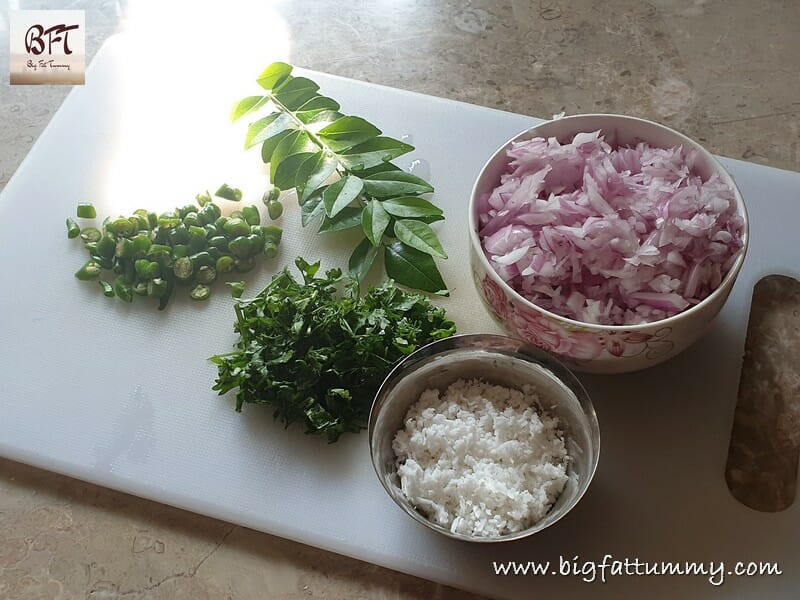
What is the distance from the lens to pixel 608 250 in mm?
1264

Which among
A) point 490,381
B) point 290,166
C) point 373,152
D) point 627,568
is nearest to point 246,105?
point 290,166

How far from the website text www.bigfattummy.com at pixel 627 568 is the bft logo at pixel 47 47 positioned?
4.74 feet

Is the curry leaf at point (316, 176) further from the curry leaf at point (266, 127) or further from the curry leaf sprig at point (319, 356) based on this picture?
the curry leaf sprig at point (319, 356)

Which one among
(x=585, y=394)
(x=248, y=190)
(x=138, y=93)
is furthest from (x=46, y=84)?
(x=585, y=394)

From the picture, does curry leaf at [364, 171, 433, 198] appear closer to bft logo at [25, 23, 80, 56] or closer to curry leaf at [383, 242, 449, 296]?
curry leaf at [383, 242, 449, 296]

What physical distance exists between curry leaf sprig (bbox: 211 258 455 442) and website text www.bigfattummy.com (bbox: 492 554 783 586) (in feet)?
1.15

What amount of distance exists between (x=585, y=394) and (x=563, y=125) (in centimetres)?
47

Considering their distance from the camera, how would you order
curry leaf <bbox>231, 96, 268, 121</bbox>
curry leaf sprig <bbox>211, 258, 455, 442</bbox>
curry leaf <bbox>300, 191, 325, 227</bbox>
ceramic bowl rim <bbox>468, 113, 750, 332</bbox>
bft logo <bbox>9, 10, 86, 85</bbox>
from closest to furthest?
1. ceramic bowl rim <bbox>468, 113, 750, 332</bbox>
2. curry leaf sprig <bbox>211, 258, 455, 442</bbox>
3. curry leaf <bbox>300, 191, 325, 227</bbox>
4. curry leaf <bbox>231, 96, 268, 121</bbox>
5. bft logo <bbox>9, 10, 86, 85</bbox>

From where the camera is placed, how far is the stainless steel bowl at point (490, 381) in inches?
49.8

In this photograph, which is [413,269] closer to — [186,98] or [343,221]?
[343,221]

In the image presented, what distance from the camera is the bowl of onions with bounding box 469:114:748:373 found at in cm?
125

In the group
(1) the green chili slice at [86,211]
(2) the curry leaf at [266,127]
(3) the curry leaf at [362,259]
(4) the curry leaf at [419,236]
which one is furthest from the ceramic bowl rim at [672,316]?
(1) the green chili slice at [86,211]

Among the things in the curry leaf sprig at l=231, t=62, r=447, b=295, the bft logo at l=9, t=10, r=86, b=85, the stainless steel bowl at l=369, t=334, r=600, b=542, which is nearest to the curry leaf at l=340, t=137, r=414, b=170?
the curry leaf sprig at l=231, t=62, r=447, b=295

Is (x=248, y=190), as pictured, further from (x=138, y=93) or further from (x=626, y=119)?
(x=626, y=119)
